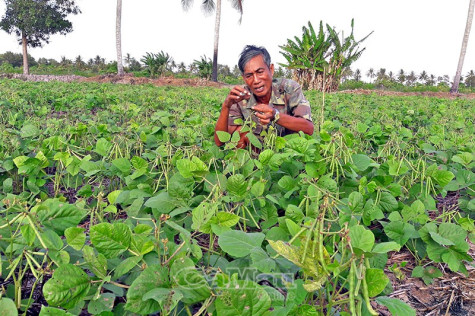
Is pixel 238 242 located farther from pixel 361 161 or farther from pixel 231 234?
pixel 361 161

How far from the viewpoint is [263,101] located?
269 cm

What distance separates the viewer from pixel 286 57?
56.4 feet

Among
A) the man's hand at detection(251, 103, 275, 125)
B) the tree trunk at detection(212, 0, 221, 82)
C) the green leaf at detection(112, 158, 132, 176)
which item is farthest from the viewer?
the tree trunk at detection(212, 0, 221, 82)

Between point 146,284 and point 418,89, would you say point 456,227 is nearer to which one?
point 146,284

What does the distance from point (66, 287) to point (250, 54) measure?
6.53 feet

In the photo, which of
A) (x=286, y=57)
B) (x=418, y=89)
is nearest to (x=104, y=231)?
(x=286, y=57)

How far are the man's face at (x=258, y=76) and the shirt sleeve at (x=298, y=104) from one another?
0.21 meters

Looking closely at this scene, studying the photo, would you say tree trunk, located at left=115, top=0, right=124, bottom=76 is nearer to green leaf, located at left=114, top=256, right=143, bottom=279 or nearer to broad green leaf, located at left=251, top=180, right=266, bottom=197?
broad green leaf, located at left=251, top=180, right=266, bottom=197

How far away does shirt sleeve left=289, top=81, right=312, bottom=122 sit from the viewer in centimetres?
260

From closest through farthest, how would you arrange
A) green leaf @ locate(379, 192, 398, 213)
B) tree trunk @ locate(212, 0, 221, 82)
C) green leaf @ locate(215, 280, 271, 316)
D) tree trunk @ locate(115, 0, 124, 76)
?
green leaf @ locate(215, 280, 271, 316) → green leaf @ locate(379, 192, 398, 213) → tree trunk @ locate(115, 0, 124, 76) → tree trunk @ locate(212, 0, 221, 82)

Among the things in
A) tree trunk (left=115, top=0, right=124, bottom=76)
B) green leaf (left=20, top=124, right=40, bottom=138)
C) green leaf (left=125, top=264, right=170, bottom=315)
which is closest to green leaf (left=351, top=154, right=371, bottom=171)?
green leaf (left=125, top=264, right=170, bottom=315)

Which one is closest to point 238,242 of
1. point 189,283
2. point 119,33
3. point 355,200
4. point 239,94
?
point 189,283

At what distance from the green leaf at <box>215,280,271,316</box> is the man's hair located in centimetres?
198

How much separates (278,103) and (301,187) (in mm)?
1326
